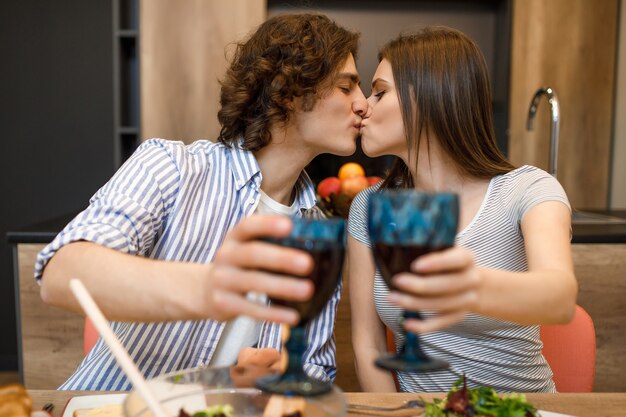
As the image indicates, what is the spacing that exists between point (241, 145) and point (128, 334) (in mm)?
493

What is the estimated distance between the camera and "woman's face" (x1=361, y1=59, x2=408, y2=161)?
1491mm

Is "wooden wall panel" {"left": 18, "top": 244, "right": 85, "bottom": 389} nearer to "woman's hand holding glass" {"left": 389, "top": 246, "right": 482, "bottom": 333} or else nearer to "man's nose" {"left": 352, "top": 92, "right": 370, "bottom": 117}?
"man's nose" {"left": 352, "top": 92, "right": 370, "bottom": 117}

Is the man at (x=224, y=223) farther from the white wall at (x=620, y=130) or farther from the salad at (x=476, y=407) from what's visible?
the white wall at (x=620, y=130)

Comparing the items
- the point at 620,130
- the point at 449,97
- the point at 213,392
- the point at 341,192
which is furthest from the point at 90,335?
the point at 620,130

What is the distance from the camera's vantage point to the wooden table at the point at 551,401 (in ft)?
3.28

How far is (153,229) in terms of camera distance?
129 cm

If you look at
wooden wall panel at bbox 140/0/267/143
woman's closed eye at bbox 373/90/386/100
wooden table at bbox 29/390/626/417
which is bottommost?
wooden table at bbox 29/390/626/417

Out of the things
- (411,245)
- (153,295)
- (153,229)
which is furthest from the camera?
(153,229)

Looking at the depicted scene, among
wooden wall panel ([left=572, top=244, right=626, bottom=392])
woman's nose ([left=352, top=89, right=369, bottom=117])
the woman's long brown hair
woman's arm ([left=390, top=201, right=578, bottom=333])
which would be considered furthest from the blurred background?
woman's arm ([left=390, top=201, right=578, bottom=333])

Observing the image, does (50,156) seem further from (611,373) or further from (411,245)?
(411,245)

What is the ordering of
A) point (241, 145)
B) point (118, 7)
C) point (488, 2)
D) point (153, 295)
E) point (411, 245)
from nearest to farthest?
point (411, 245), point (153, 295), point (241, 145), point (118, 7), point (488, 2)

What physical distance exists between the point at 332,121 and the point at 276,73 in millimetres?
174

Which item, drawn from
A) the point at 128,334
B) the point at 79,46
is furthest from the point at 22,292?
the point at 79,46

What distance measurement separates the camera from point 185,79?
11.2ft
